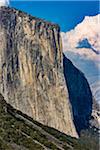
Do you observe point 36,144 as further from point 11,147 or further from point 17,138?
point 11,147

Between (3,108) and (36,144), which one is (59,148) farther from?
(3,108)

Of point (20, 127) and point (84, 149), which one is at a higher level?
point (20, 127)

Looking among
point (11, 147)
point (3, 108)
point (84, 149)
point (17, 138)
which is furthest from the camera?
point (84, 149)

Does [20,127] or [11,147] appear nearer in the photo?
[11,147]

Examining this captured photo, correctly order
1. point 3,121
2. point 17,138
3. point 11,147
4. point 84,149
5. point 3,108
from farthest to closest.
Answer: point 84,149 → point 3,108 → point 3,121 → point 17,138 → point 11,147

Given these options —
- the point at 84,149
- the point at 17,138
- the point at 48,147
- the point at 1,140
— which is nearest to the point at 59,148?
the point at 48,147

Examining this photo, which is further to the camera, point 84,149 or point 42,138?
point 84,149

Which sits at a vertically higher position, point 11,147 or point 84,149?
point 11,147

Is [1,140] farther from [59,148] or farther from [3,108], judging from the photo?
[3,108]

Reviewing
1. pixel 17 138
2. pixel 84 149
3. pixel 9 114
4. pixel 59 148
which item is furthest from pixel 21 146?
pixel 84 149
